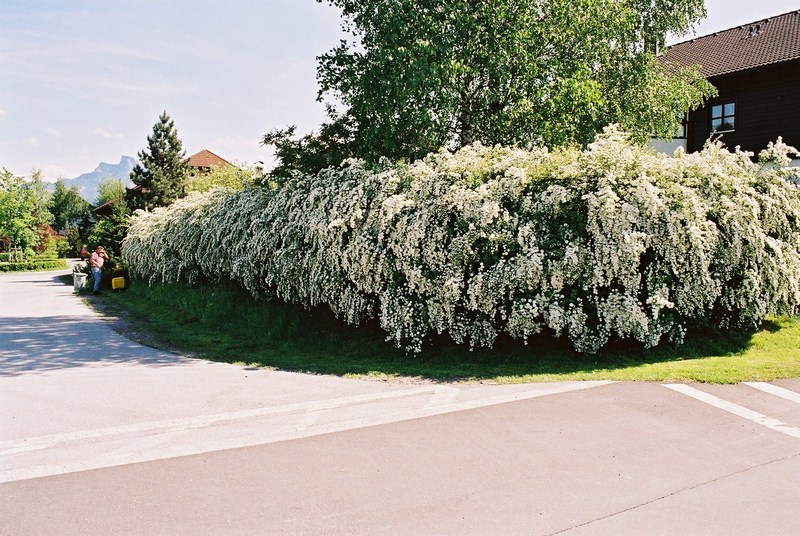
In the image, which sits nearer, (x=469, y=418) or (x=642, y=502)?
(x=642, y=502)

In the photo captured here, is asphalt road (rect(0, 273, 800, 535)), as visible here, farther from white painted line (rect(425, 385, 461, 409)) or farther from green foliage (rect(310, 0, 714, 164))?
green foliage (rect(310, 0, 714, 164))

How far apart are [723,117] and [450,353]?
69.7 ft

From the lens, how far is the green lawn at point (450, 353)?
785cm

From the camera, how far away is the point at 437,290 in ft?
29.4

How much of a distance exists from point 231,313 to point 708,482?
10.4 meters

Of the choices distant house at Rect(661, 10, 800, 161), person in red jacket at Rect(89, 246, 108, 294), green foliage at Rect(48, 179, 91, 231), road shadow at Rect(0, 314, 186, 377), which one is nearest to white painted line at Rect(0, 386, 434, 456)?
road shadow at Rect(0, 314, 186, 377)

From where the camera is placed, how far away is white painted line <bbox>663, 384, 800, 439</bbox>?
18.1ft

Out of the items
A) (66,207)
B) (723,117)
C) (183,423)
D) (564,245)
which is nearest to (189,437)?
(183,423)

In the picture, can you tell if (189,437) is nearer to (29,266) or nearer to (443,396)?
(443,396)

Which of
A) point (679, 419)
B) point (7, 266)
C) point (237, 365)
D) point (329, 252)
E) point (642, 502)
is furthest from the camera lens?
point (7, 266)

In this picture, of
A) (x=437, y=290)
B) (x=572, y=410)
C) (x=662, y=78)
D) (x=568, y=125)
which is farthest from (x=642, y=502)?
(x=662, y=78)

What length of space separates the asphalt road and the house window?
20.7 m

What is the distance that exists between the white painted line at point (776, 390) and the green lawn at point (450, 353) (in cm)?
20

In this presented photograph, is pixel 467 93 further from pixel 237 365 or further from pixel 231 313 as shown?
pixel 237 365
